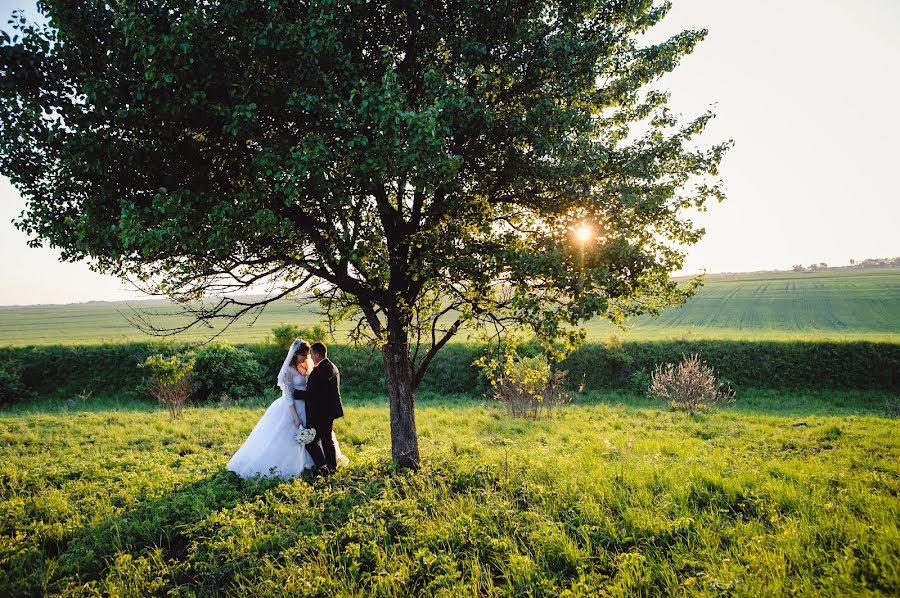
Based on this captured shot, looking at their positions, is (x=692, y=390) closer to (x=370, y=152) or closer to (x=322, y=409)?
(x=322, y=409)

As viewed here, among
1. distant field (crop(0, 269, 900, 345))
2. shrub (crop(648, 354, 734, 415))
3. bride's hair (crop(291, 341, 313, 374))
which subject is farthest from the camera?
distant field (crop(0, 269, 900, 345))

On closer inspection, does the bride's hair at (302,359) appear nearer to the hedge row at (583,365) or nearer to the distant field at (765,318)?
the hedge row at (583,365)

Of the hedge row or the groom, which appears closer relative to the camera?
the groom

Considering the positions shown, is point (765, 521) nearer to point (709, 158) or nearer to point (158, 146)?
point (709, 158)

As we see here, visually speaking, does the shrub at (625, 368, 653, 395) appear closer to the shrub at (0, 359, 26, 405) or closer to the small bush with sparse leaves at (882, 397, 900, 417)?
the small bush with sparse leaves at (882, 397, 900, 417)

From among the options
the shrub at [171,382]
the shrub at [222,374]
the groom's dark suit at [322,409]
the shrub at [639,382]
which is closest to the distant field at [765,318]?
the shrub at [639,382]

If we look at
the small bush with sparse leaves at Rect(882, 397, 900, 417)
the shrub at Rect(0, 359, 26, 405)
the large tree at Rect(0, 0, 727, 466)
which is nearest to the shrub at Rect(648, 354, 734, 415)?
the small bush with sparse leaves at Rect(882, 397, 900, 417)

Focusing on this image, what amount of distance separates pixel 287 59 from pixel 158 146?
2159 millimetres

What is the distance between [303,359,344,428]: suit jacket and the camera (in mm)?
8578

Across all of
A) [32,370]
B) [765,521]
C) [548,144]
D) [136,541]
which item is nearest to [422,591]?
[136,541]

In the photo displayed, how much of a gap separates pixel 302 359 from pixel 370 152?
5.13m

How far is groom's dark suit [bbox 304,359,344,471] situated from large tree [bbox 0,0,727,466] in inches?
51.9

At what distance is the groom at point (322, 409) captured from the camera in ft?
28.2

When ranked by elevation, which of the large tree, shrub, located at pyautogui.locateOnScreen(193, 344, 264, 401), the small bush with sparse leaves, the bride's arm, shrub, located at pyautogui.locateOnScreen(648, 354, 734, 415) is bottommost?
the small bush with sparse leaves
